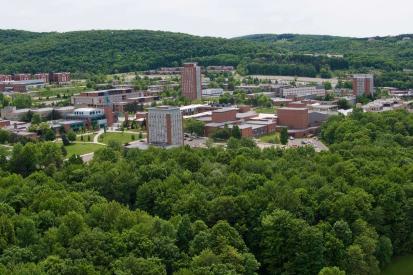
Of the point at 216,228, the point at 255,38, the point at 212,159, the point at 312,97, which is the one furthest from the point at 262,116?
the point at 255,38

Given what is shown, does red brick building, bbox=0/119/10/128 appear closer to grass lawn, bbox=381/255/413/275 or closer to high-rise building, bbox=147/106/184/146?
high-rise building, bbox=147/106/184/146

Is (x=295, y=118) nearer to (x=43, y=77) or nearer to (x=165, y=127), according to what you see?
(x=165, y=127)

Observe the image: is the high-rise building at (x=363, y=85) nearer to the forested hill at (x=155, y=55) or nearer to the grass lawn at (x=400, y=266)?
the forested hill at (x=155, y=55)

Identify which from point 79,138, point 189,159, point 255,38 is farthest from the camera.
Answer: point 255,38

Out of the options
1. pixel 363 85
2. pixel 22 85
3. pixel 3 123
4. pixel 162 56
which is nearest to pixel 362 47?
pixel 162 56

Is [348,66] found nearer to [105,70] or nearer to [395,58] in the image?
[395,58]

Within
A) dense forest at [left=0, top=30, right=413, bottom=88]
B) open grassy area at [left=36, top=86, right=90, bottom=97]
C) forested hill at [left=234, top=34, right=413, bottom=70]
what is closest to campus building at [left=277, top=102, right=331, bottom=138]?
dense forest at [left=0, top=30, right=413, bottom=88]

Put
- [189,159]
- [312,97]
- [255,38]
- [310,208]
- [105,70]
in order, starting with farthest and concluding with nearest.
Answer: [255,38]
[105,70]
[312,97]
[189,159]
[310,208]
